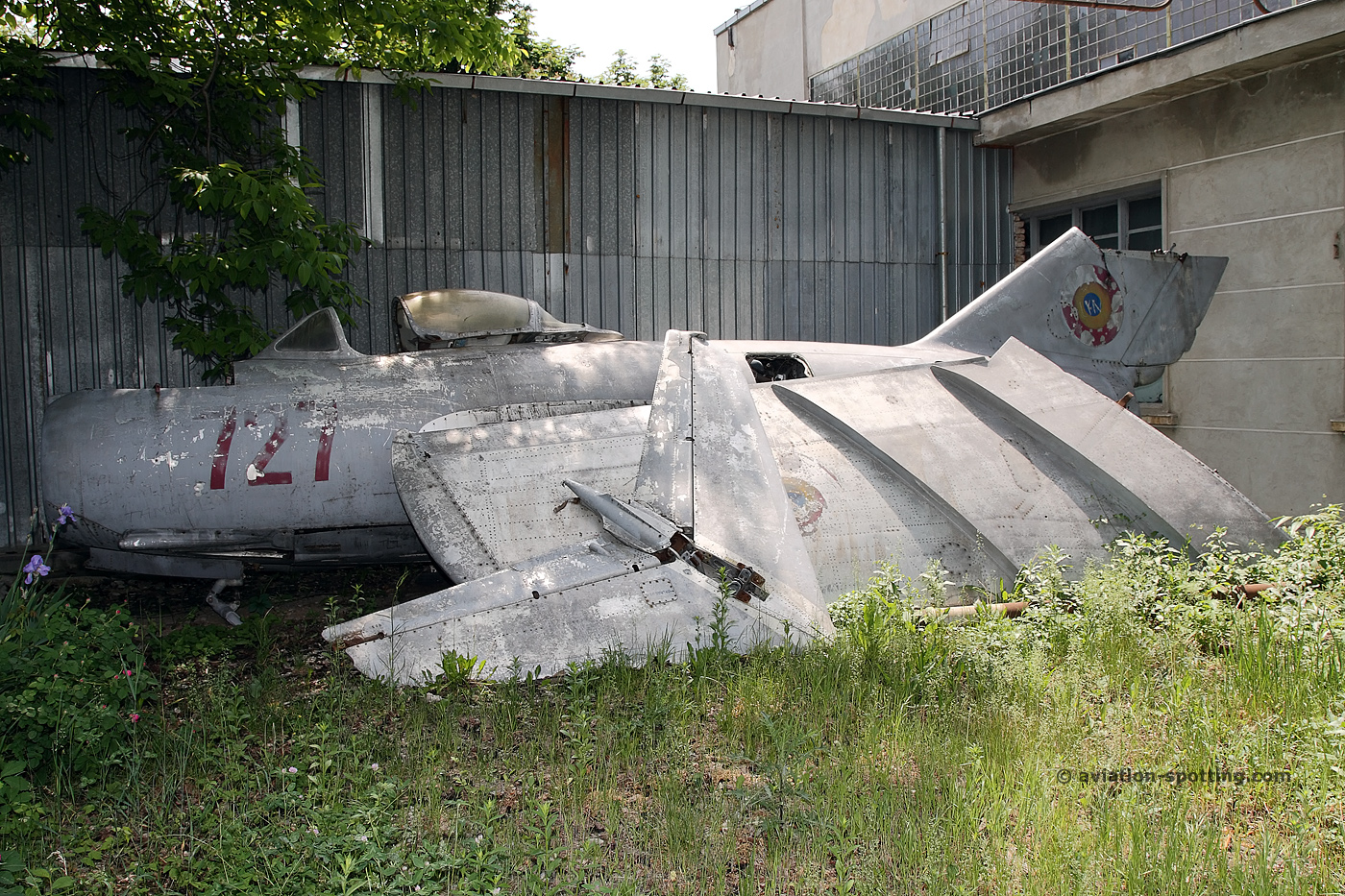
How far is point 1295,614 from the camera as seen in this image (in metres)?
4.11

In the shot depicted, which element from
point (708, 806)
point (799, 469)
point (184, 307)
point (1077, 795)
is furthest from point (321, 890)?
point (184, 307)

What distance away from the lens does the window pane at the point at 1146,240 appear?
1059 cm

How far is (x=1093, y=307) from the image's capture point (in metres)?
8.02

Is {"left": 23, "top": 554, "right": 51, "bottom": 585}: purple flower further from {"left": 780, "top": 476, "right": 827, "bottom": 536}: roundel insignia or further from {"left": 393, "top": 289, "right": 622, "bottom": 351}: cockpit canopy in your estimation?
{"left": 780, "top": 476, "right": 827, "bottom": 536}: roundel insignia

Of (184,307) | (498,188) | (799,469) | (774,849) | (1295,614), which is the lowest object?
(774,849)

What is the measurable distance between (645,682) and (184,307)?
725 centimetres

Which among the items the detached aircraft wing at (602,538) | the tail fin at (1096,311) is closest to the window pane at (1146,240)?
the tail fin at (1096,311)

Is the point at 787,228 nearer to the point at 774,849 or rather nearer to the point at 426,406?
the point at 426,406

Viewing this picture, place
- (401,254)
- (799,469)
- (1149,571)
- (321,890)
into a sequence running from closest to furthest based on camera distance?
(321,890) < (1149,571) < (799,469) < (401,254)

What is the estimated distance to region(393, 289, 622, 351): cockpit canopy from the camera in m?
6.44

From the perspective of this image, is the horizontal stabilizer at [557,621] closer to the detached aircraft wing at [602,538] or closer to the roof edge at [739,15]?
the detached aircraft wing at [602,538]

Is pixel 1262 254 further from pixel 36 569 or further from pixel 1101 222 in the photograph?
pixel 36 569

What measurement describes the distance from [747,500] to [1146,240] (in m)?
9.02

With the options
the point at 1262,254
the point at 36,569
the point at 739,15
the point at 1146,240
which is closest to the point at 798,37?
the point at 739,15
